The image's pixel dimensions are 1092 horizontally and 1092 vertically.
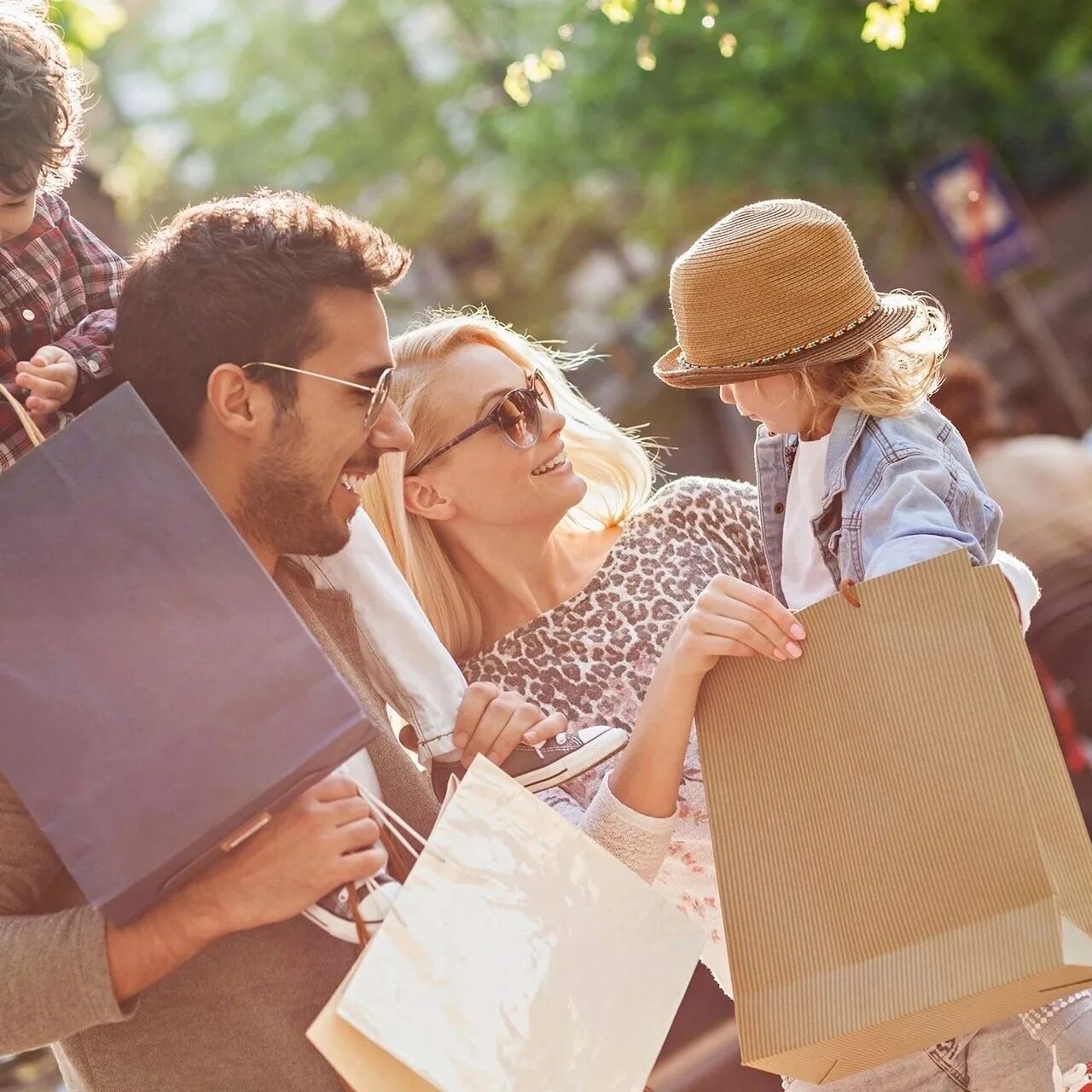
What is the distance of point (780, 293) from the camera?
1980mm

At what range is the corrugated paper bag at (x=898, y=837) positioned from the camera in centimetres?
154

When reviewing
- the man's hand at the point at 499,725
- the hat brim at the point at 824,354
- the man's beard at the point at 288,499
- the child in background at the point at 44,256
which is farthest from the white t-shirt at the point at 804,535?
the child in background at the point at 44,256

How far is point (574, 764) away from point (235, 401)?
670 mm

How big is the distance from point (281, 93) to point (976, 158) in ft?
21.2

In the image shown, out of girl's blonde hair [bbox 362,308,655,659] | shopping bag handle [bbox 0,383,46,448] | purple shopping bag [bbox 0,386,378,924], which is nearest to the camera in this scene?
purple shopping bag [bbox 0,386,378,924]

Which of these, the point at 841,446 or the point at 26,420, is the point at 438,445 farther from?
the point at 26,420

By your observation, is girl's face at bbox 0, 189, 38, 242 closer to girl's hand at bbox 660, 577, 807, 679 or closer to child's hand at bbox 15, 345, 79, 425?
child's hand at bbox 15, 345, 79, 425

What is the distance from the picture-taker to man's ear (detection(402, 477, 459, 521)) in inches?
101

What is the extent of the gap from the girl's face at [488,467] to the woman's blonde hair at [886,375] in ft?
1.79

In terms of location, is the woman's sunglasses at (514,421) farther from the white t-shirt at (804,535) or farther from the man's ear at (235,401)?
the man's ear at (235,401)

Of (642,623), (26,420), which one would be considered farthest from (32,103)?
(642,623)

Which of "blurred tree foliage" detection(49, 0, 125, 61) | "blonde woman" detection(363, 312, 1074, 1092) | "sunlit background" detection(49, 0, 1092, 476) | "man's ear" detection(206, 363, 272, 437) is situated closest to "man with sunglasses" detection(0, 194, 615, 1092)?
"man's ear" detection(206, 363, 272, 437)

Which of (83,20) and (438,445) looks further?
(83,20)

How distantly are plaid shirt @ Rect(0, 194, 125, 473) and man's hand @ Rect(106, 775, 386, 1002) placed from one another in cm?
61
